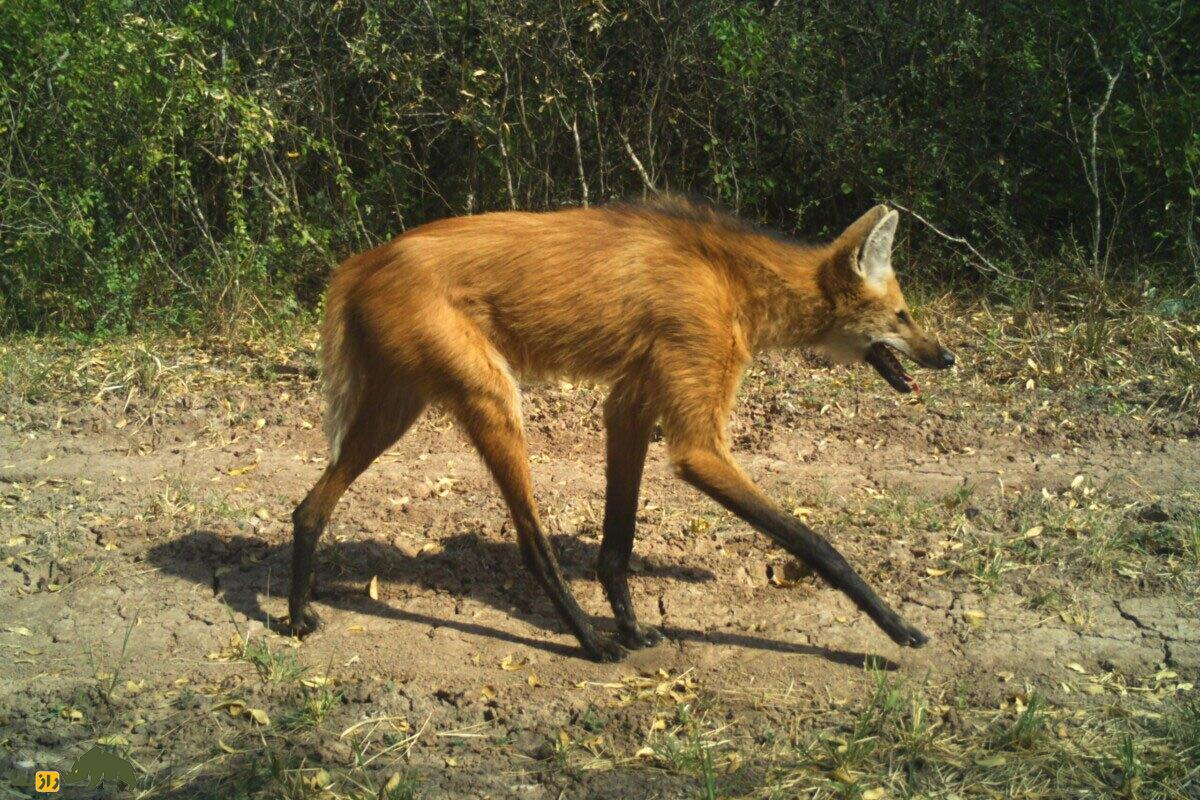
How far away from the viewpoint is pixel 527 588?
399 centimetres

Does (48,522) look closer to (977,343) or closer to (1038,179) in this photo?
(977,343)

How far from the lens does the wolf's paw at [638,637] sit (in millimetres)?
3576

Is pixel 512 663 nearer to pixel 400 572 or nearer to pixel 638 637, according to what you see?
pixel 638 637

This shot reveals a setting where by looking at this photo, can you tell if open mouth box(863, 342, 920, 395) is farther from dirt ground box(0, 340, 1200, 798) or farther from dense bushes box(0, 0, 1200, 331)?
dense bushes box(0, 0, 1200, 331)

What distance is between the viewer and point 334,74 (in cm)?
706

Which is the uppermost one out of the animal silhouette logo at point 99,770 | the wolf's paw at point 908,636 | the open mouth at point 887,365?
the open mouth at point 887,365

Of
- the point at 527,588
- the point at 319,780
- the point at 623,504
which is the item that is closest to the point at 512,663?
the point at 527,588

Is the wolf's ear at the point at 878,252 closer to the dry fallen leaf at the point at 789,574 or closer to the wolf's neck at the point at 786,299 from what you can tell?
the wolf's neck at the point at 786,299

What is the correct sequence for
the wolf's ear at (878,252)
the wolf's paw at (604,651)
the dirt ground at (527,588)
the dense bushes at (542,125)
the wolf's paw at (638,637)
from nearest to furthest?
the dirt ground at (527,588) → the wolf's paw at (604,651) → the wolf's paw at (638,637) → the wolf's ear at (878,252) → the dense bushes at (542,125)

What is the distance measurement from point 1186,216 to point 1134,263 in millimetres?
406

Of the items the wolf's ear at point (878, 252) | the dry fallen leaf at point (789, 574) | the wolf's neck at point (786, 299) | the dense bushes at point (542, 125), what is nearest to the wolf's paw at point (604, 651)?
the dry fallen leaf at point (789, 574)

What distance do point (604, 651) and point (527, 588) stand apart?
2.01ft

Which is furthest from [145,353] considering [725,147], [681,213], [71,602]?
[725,147]

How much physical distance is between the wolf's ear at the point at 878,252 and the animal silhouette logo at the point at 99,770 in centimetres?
288
